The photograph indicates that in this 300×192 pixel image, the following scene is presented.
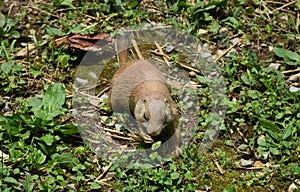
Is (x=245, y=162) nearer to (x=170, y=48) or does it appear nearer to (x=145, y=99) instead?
(x=145, y=99)

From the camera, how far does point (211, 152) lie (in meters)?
4.23

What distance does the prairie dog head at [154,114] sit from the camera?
4.06 meters

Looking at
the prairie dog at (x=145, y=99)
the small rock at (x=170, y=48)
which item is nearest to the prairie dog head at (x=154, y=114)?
the prairie dog at (x=145, y=99)

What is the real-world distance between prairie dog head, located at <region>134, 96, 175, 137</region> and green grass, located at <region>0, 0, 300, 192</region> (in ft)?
0.90

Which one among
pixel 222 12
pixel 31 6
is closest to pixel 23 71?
pixel 31 6

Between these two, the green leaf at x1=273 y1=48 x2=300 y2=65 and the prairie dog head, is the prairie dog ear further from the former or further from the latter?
the green leaf at x1=273 y1=48 x2=300 y2=65

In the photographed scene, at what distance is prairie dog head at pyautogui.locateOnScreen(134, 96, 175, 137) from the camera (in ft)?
13.3

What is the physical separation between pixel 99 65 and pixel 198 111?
1.00 metres

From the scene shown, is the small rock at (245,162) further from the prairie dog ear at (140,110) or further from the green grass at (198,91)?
the prairie dog ear at (140,110)

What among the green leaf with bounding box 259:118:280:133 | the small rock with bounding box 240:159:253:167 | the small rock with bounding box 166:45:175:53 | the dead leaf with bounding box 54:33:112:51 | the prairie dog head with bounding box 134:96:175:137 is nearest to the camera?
the prairie dog head with bounding box 134:96:175:137

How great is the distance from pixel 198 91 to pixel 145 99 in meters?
0.64

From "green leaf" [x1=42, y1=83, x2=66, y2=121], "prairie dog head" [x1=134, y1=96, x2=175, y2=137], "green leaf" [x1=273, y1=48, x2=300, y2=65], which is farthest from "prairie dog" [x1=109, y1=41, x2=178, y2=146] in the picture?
"green leaf" [x1=273, y1=48, x2=300, y2=65]

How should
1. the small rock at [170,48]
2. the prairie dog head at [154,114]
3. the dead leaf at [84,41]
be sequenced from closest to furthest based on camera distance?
the prairie dog head at [154,114] → the dead leaf at [84,41] → the small rock at [170,48]

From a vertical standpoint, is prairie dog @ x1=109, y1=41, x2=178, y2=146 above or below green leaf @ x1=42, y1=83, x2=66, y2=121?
below
